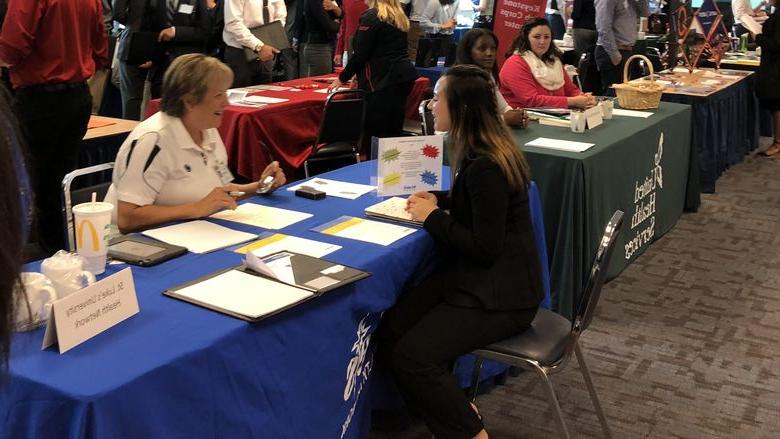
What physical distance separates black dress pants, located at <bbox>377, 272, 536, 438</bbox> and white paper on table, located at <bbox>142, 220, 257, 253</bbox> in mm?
491

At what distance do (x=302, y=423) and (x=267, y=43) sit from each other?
4045 mm

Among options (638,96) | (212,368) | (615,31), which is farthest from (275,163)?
(615,31)

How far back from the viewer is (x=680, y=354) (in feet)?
9.73

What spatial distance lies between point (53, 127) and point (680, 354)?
8.80 ft

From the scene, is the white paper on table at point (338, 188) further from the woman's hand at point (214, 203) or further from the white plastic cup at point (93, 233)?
the white plastic cup at point (93, 233)

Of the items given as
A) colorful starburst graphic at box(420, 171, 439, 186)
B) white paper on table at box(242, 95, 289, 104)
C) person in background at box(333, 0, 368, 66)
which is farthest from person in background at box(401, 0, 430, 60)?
colorful starburst graphic at box(420, 171, 439, 186)

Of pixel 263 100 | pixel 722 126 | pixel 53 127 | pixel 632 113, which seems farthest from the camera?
pixel 722 126

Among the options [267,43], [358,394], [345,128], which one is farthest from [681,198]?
[358,394]

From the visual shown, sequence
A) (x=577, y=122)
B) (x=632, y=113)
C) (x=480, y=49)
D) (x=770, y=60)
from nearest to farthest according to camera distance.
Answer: (x=577, y=122) < (x=480, y=49) < (x=632, y=113) < (x=770, y=60)

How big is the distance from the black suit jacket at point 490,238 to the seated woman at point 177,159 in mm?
630

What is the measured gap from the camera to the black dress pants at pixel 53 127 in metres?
3.46

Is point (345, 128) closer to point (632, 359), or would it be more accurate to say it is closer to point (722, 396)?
point (632, 359)

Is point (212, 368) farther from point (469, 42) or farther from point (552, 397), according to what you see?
point (469, 42)

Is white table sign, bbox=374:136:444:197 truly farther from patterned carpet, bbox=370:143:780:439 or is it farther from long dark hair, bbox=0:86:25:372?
long dark hair, bbox=0:86:25:372
